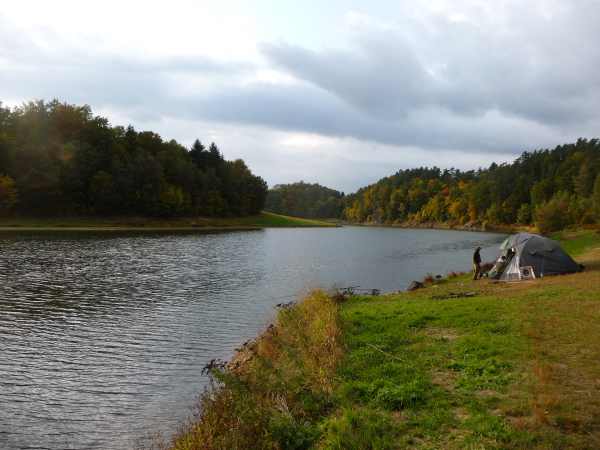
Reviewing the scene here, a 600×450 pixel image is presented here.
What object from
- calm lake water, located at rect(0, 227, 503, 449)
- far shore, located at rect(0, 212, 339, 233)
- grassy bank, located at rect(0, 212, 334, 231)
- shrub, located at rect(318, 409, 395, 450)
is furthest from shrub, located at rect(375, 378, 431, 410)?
grassy bank, located at rect(0, 212, 334, 231)

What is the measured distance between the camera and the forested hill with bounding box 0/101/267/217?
261ft

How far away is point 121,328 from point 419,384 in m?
13.9

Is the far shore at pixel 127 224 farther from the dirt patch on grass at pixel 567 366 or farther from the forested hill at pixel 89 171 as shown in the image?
the dirt patch on grass at pixel 567 366

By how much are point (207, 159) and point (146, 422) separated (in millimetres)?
120151

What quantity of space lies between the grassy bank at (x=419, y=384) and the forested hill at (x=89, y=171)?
77.6m

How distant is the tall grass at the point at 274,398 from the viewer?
26.8 feet

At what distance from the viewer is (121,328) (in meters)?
19.3

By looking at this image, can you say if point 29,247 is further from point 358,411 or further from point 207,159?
point 207,159

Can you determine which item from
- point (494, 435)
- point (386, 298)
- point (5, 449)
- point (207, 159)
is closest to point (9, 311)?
point (5, 449)

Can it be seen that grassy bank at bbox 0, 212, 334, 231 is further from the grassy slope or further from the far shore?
the grassy slope

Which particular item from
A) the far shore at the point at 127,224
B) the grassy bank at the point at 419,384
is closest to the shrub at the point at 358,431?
the grassy bank at the point at 419,384

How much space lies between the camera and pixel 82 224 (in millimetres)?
82188

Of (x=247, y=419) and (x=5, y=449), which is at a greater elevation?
(x=247, y=419)

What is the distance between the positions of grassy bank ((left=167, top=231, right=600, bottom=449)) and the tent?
9247 mm
